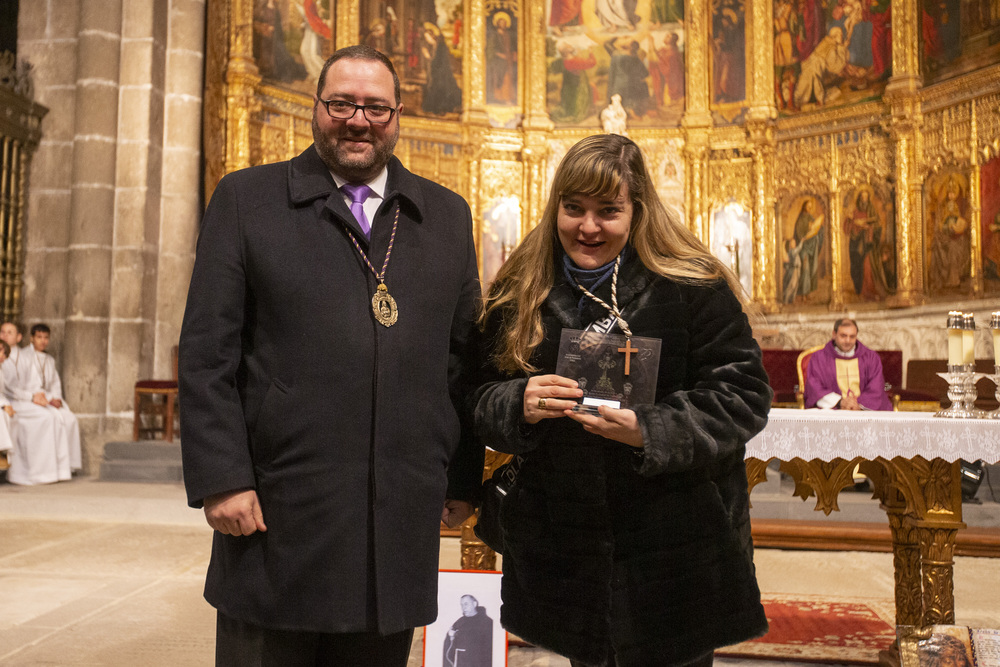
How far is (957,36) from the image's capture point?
34.6 ft

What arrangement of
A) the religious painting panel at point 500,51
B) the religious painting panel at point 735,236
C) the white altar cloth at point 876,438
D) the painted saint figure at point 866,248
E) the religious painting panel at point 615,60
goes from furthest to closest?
the religious painting panel at point 500,51, the religious painting panel at point 615,60, the religious painting panel at point 735,236, the painted saint figure at point 866,248, the white altar cloth at point 876,438

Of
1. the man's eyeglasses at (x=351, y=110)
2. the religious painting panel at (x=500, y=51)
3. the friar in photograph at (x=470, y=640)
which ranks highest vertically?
the religious painting panel at (x=500, y=51)

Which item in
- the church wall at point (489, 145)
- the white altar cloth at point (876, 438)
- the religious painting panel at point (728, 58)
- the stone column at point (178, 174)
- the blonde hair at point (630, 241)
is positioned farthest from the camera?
the religious painting panel at point (728, 58)

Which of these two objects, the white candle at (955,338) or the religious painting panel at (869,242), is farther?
the religious painting panel at (869,242)

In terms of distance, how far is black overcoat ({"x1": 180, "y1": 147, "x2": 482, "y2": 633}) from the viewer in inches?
66.4

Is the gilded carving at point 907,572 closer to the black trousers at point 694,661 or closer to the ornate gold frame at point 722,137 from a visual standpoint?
the black trousers at point 694,661

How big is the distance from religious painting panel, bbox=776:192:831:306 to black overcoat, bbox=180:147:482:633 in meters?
11.1

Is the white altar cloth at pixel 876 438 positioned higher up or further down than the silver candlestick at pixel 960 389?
further down

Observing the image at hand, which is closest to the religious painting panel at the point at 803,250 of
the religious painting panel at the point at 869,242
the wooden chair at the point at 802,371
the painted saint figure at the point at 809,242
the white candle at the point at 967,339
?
the painted saint figure at the point at 809,242

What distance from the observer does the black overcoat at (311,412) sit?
169cm

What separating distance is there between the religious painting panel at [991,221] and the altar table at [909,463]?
25.1 ft

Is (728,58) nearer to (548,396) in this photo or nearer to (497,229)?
(497,229)

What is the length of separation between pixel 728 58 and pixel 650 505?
1223 cm

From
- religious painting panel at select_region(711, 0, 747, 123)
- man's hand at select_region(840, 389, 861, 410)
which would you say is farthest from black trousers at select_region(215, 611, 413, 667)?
religious painting panel at select_region(711, 0, 747, 123)
